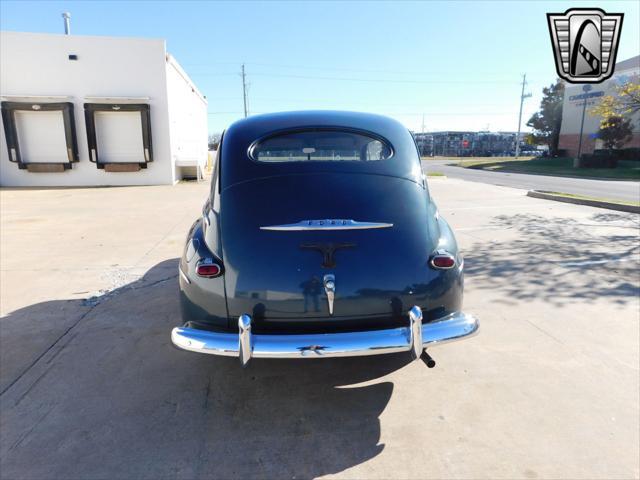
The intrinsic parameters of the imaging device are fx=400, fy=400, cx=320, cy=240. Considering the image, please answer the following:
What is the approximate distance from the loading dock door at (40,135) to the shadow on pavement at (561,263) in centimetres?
1722

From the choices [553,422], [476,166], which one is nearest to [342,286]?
[553,422]

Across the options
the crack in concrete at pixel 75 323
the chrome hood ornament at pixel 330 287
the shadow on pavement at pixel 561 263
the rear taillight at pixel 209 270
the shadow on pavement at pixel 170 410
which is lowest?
the shadow on pavement at pixel 170 410

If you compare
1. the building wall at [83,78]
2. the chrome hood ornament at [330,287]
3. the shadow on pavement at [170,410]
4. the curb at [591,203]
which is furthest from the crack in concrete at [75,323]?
the building wall at [83,78]

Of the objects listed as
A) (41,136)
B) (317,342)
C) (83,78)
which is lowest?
(317,342)

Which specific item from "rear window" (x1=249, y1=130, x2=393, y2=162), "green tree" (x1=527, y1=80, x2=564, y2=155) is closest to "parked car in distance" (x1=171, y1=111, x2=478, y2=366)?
"rear window" (x1=249, y1=130, x2=393, y2=162)

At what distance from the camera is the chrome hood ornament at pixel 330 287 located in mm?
2352

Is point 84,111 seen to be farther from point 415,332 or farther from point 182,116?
point 415,332

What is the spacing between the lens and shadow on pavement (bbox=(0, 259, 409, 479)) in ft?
6.98

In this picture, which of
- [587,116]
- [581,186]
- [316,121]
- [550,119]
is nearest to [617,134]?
[587,116]

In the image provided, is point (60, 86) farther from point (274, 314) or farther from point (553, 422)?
point (553, 422)

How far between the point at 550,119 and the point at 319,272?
59.3 meters

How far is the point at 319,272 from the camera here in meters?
2.38

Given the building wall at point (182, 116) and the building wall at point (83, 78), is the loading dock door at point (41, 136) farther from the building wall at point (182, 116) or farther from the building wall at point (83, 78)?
the building wall at point (182, 116)

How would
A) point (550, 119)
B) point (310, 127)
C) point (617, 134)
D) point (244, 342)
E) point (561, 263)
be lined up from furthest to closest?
point (550, 119), point (617, 134), point (561, 263), point (310, 127), point (244, 342)
